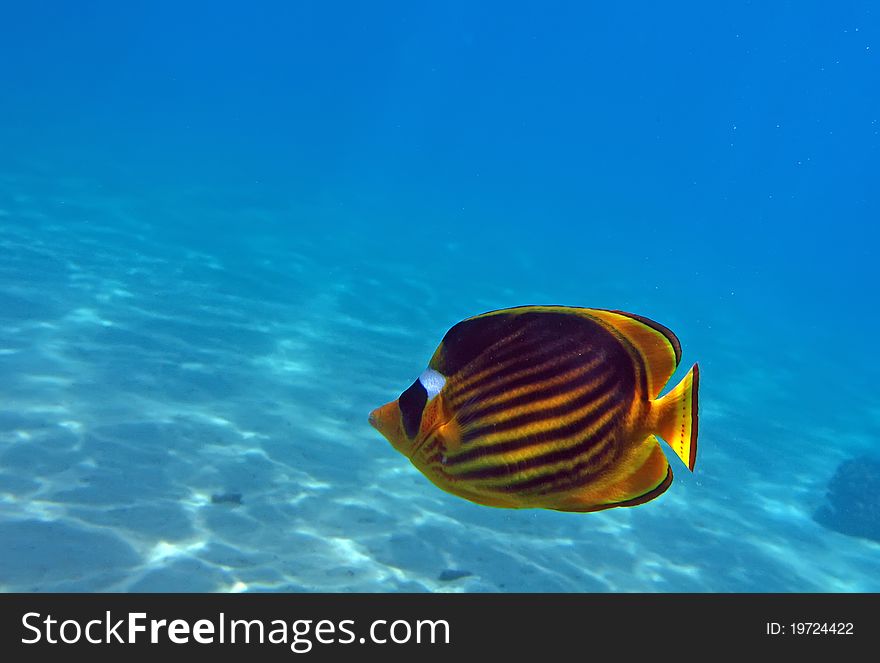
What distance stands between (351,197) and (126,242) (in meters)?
29.1

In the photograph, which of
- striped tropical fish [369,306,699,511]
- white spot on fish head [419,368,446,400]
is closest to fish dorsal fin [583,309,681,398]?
striped tropical fish [369,306,699,511]

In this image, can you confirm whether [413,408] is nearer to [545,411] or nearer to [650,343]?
[545,411]

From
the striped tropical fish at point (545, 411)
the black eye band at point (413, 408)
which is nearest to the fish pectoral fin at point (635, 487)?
the striped tropical fish at point (545, 411)

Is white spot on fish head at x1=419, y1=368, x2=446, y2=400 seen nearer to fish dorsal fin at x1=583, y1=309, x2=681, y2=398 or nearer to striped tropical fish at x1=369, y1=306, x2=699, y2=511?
striped tropical fish at x1=369, y1=306, x2=699, y2=511

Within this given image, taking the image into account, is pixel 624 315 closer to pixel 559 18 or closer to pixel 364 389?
pixel 364 389

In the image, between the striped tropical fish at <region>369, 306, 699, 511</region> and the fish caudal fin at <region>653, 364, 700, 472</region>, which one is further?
the striped tropical fish at <region>369, 306, 699, 511</region>

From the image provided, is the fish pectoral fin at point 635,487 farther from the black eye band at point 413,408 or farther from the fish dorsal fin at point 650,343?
the black eye band at point 413,408

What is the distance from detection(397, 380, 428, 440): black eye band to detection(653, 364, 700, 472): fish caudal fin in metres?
0.37

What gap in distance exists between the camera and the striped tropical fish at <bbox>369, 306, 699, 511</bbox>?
1005 millimetres

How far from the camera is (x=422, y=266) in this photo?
2397 centimetres

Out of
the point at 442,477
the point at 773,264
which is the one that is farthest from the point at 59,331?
the point at 773,264

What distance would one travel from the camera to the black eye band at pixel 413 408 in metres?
1.04

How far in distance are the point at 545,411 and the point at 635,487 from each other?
0.18m
